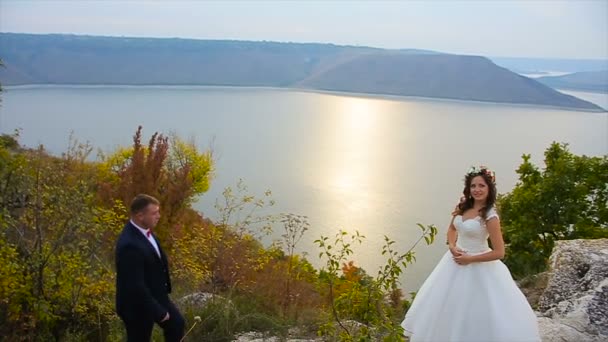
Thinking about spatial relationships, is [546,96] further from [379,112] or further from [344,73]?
[344,73]

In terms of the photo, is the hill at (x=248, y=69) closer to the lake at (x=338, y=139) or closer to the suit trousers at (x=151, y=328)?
the lake at (x=338, y=139)

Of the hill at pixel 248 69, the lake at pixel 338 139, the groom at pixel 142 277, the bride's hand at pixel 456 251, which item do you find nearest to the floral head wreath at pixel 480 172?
the bride's hand at pixel 456 251

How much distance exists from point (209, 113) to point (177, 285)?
75157mm

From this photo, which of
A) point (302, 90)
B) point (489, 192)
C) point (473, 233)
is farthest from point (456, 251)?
point (302, 90)

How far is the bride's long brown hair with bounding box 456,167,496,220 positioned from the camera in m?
4.05

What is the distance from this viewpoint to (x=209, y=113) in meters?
80.2

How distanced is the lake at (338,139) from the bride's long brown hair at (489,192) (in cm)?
1404

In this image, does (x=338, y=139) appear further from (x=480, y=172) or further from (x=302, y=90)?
(x=302, y=90)

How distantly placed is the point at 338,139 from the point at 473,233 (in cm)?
5986

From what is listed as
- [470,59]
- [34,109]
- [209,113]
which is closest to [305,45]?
[470,59]

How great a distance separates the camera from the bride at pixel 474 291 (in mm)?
3896

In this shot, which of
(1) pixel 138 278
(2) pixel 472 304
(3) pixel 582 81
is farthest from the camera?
(3) pixel 582 81

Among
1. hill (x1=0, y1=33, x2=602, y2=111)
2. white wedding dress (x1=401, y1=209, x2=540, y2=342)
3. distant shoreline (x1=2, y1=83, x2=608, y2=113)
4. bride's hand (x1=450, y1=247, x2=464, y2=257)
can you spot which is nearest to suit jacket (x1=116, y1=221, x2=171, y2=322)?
white wedding dress (x1=401, y1=209, x2=540, y2=342)

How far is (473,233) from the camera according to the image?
4066 millimetres
